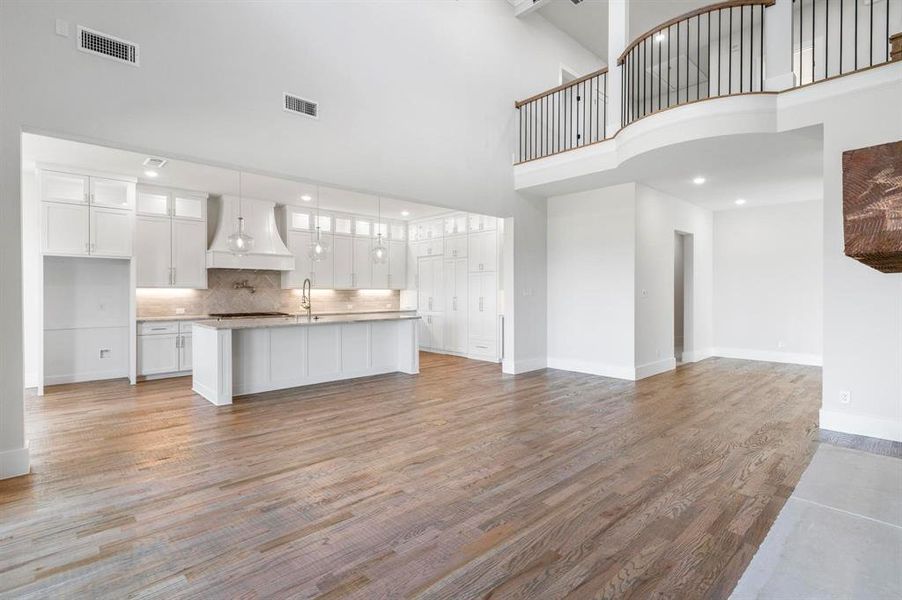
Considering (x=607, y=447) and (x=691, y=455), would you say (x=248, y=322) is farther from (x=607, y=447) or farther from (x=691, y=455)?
(x=691, y=455)

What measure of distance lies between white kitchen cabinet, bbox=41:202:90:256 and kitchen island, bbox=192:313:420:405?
1.99 metres

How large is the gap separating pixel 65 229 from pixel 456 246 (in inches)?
234

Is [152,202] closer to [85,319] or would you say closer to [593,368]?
[85,319]

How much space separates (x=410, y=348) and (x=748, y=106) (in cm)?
498

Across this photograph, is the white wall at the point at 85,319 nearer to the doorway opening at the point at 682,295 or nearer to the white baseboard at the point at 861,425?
the white baseboard at the point at 861,425

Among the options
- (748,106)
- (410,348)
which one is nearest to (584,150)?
(748,106)

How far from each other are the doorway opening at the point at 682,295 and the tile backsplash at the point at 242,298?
6.07 m

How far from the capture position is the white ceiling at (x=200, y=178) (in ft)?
17.0

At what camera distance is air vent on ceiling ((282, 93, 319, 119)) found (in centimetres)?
445

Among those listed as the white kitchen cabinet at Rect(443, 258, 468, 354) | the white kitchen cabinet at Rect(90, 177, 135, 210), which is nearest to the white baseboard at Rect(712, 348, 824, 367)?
the white kitchen cabinet at Rect(443, 258, 468, 354)

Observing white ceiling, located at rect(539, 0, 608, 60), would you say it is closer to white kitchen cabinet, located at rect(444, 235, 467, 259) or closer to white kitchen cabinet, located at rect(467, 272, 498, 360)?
white kitchen cabinet, located at rect(444, 235, 467, 259)

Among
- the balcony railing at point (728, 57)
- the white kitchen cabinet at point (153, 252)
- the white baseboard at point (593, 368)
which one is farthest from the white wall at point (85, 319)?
the white baseboard at point (593, 368)

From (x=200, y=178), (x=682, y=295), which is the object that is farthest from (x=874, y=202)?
(x=682, y=295)

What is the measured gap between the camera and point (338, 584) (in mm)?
1886
